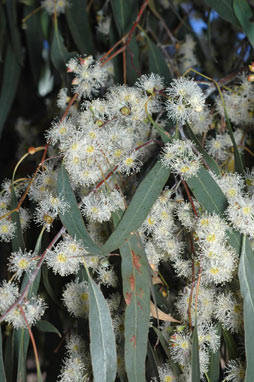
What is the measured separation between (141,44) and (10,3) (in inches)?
15.1

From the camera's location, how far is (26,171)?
1.28 meters

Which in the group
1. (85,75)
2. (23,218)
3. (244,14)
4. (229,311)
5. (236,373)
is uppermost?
(244,14)

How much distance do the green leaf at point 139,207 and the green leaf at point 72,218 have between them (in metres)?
0.03

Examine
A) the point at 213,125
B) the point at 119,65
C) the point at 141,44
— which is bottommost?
the point at 213,125

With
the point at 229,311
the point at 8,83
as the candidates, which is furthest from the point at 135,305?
the point at 8,83

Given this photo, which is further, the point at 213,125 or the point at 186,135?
the point at 213,125

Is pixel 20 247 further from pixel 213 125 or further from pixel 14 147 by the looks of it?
pixel 14 147

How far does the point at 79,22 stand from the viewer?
51.8 inches

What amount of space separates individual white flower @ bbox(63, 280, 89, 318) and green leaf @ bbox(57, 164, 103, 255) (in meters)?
0.16

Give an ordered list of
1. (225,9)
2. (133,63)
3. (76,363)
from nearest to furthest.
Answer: (76,363) < (225,9) < (133,63)

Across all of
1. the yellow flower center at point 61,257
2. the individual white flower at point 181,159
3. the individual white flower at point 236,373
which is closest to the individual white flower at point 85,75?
the individual white flower at point 181,159

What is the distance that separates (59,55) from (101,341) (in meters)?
0.72

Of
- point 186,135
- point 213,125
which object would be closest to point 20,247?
point 186,135

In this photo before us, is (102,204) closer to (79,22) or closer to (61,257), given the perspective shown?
(61,257)
